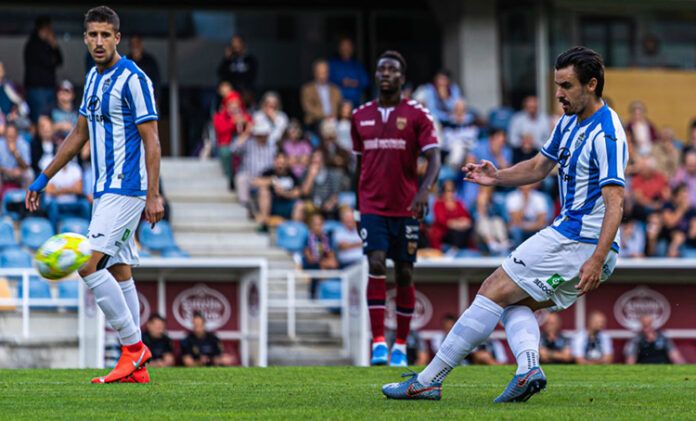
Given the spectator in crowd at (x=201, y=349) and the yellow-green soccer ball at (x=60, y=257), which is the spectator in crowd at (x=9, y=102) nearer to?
the spectator in crowd at (x=201, y=349)

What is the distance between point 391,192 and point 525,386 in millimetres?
4367

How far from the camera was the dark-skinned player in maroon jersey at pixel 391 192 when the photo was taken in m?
12.4

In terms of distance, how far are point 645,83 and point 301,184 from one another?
7031mm

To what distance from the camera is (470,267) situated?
715 inches

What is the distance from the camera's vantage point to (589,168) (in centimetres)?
809

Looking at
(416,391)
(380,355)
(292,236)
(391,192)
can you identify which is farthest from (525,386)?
(292,236)

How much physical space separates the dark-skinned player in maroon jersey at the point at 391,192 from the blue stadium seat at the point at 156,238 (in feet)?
23.7

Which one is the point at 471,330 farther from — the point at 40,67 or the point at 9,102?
the point at 40,67

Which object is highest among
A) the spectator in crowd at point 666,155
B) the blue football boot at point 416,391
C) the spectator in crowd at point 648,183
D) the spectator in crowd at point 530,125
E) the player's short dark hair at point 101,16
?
the spectator in crowd at point 530,125

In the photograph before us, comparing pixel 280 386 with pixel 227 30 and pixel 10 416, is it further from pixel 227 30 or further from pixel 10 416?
pixel 227 30

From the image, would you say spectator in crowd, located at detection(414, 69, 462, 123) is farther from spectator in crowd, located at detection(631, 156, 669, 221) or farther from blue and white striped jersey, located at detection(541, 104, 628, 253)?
blue and white striped jersey, located at detection(541, 104, 628, 253)

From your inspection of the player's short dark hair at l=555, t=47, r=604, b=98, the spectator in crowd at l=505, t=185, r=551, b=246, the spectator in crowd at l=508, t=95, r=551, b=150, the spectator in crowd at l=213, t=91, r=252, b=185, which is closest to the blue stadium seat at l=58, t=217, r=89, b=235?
the spectator in crowd at l=213, t=91, r=252, b=185

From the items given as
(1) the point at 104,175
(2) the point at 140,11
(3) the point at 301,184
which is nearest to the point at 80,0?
(2) the point at 140,11

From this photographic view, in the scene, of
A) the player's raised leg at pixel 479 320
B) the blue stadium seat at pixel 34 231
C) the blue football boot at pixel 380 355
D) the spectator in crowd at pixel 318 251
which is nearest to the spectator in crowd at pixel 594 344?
the spectator in crowd at pixel 318 251
